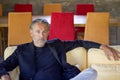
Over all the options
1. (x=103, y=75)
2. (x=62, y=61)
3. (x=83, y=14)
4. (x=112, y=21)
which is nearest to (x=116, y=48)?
(x=103, y=75)

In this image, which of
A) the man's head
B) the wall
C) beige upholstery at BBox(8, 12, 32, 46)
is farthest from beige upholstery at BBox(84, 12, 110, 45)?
the wall

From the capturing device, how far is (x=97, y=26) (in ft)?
13.6

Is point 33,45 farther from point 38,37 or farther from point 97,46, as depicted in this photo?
point 97,46

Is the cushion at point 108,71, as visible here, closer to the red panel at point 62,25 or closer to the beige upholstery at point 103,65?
the beige upholstery at point 103,65

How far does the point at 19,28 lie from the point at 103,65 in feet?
6.34

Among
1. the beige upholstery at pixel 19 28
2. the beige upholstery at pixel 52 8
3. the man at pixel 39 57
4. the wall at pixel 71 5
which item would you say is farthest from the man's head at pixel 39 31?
the wall at pixel 71 5

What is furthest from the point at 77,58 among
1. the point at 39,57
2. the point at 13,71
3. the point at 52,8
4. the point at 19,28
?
the point at 52,8

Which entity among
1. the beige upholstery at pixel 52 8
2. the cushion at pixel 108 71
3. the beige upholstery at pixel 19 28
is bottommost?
the cushion at pixel 108 71

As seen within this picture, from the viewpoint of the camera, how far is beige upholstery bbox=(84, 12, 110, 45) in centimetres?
409

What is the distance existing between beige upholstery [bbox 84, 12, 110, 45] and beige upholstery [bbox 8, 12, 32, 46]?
874mm

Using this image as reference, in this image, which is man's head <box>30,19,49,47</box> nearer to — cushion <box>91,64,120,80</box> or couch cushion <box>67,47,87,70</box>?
couch cushion <box>67,47,87,70</box>

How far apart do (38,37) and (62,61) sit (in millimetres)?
293

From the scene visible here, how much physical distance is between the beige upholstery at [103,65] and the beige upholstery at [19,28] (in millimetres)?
1756

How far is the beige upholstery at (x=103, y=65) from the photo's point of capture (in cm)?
245
